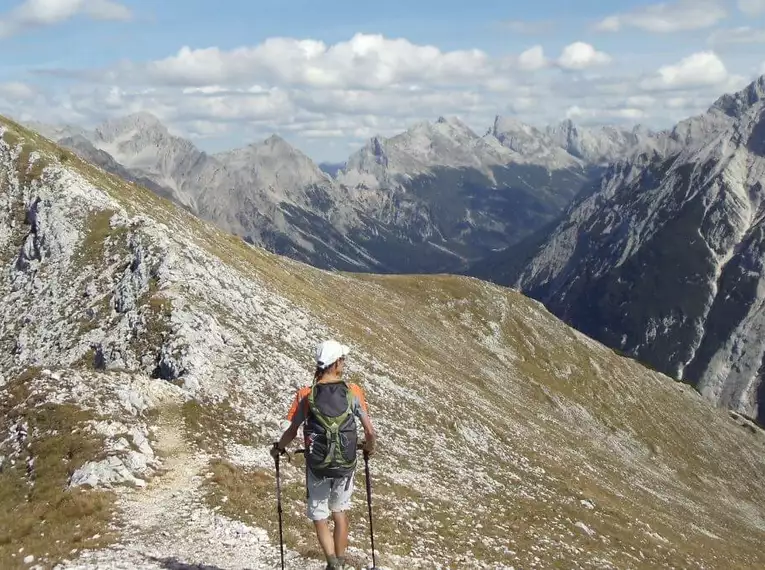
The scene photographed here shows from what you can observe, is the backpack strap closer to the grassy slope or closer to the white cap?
the white cap

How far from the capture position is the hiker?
12.3 meters

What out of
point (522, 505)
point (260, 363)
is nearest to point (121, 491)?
point (260, 363)

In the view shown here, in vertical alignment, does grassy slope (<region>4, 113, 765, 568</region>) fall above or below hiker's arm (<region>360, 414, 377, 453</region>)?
below

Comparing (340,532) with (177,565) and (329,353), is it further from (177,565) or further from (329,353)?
(177,565)

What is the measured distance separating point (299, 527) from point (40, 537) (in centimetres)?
704

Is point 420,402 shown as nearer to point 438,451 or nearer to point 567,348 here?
point 438,451

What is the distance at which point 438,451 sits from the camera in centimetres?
3772

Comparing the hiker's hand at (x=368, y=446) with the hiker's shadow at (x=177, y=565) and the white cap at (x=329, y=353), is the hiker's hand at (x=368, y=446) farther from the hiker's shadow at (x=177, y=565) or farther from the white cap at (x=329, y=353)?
the hiker's shadow at (x=177, y=565)

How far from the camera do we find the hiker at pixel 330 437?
40.3ft

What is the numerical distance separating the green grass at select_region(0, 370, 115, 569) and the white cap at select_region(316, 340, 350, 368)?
28.7 feet

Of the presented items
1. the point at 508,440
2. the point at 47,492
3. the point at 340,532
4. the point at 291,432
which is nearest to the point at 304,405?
the point at 291,432

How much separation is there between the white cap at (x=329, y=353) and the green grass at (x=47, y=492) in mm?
8743

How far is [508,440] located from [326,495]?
3836 centimetres

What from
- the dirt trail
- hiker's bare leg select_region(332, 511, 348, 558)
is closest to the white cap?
hiker's bare leg select_region(332, 511, 348, 558)
